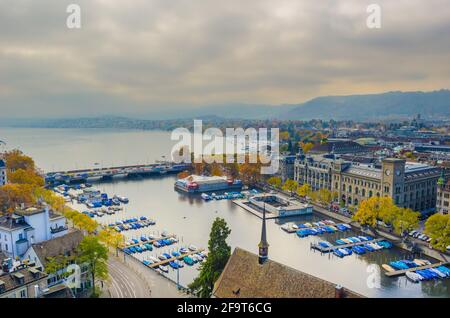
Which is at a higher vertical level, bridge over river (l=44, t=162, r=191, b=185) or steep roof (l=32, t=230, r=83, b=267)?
steep roof (l=32, t=230, r=83, b=267)

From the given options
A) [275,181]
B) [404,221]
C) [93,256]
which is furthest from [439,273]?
[275,181]

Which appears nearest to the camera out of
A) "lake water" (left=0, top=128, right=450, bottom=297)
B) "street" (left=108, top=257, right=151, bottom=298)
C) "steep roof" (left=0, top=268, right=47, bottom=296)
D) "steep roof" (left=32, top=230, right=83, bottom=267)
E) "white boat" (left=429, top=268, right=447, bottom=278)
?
"steep roof" (left=0, top=268, right=47, bottom=296)

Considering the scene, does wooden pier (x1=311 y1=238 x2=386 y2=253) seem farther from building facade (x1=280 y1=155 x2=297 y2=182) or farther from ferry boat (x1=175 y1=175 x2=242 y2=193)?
ferry boat (x1=175 y1=175 x2=242 y2=193)

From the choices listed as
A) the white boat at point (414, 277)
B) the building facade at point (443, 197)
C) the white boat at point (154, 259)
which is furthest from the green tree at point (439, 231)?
the white boat at point (154, 259)

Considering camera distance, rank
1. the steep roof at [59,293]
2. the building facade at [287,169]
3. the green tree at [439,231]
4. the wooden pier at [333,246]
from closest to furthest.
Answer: the steep roof at [59,293], the green tree at [439,231], the wooden pier at [333,246], the building facade at [287,169]

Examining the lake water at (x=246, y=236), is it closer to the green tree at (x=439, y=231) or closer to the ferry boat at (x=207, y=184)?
the ferry boat at (x=207, y=184)

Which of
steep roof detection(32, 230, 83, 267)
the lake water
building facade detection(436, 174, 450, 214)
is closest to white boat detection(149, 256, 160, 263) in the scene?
the lake water
